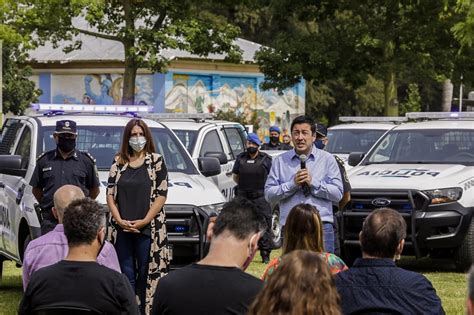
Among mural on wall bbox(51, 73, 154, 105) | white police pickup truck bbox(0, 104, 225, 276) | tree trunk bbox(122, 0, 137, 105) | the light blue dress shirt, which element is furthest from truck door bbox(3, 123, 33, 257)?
mural on wall bbox(51, 73, 154, 105)

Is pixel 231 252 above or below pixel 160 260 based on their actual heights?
above

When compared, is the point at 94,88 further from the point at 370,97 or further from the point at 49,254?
the point at 49,254

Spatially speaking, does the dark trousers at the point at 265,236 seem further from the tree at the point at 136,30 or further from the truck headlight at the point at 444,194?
the tree at the point at 136,30

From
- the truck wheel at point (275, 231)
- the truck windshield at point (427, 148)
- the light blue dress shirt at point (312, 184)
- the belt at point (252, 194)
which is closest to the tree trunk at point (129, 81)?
the truck wheel at point (275, 231)

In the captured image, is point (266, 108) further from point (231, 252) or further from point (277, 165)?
point (231, 252)

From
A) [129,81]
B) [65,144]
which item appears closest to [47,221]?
[65,144]

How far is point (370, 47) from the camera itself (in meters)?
36.6

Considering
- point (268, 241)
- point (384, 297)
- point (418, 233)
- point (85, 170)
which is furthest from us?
point (268, 241)

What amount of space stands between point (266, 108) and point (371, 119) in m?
36.2

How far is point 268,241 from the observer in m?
16.3

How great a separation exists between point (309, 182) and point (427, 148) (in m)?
6.35

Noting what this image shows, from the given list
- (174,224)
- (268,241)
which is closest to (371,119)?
(268,241)

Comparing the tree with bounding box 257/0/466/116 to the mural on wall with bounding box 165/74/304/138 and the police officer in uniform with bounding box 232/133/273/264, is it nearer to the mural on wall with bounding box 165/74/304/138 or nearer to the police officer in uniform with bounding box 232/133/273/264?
the mural on wall with bounding box 165/74/304/138

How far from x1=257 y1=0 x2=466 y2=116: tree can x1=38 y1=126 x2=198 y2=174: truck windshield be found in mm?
22101
